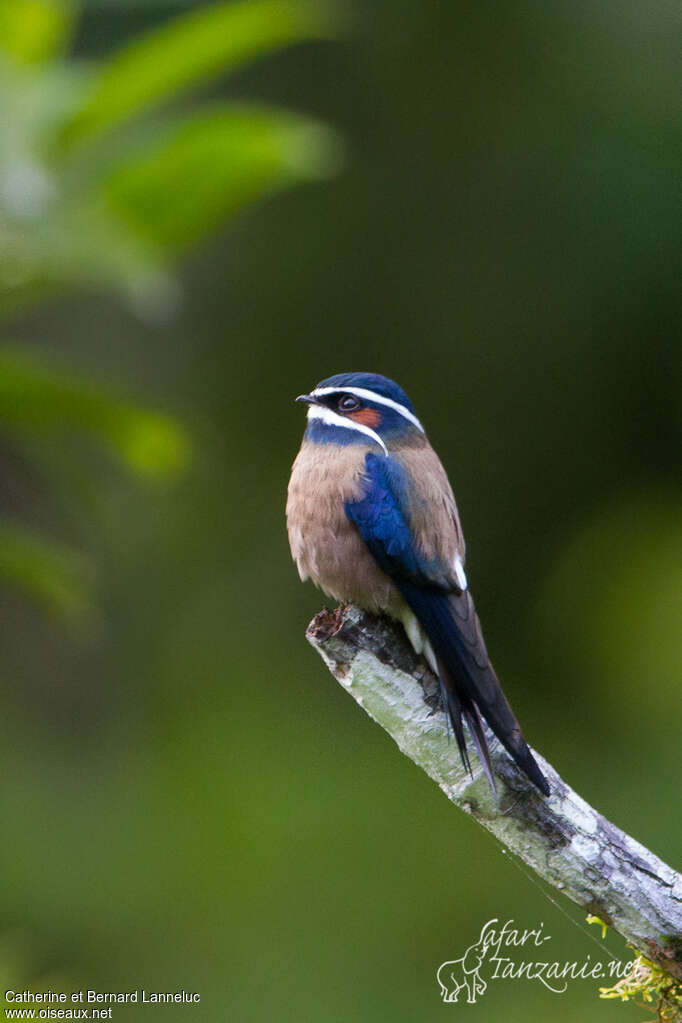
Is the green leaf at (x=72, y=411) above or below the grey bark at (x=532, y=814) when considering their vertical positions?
above

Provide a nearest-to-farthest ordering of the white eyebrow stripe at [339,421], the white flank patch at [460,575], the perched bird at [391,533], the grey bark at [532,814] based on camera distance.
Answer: the grey bark at [532,814] < the perched bird at [391,533] < the white flank patch at [460,575] < the white eyebrow stripe at [339,421]

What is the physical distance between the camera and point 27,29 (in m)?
2.43

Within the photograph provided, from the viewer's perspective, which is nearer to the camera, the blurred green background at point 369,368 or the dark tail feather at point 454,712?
the dark tail feather at point 454,712

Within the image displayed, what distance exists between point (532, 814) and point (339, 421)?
1165 millimetres

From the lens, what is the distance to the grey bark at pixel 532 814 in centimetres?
208

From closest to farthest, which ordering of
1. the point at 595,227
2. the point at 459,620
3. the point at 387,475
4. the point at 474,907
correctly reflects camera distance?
the point at 459,620
the point at 387,475
the point at 474,907
the point at 595,227

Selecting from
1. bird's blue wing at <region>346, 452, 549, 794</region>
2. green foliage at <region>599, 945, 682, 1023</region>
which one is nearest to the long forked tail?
bird's blue wing at <region>346, 452, 549, 794</region>

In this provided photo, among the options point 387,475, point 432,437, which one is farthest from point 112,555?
point 387,475

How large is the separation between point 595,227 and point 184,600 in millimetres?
3054

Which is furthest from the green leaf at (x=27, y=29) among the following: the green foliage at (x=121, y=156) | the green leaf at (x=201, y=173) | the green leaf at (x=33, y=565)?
the green leaf at (x=33, y=565)

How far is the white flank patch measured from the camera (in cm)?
265

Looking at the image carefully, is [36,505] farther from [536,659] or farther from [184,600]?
[536,659]

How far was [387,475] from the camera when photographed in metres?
2.84

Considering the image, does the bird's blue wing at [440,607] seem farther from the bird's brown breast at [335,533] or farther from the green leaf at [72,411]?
the green leaf at [72,411]
